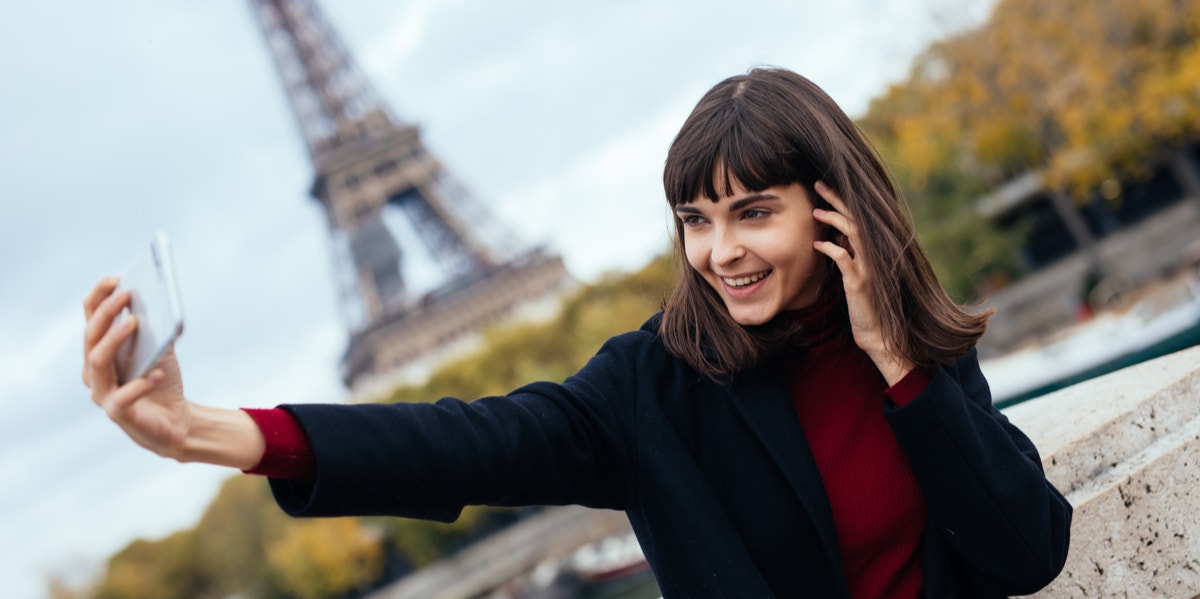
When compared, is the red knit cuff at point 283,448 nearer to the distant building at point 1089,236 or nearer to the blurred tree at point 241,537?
the distant building at point 1089,236

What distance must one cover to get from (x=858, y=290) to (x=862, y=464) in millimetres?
403

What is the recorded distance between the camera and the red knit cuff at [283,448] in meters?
1.93

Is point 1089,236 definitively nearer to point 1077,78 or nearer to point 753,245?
point 1077,78

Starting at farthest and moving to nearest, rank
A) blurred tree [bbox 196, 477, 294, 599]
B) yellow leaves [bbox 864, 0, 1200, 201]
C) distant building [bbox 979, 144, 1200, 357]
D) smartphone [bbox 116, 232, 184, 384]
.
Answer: blurred tree [bbox 196, 477, 294, 599], distant building [bbox 979, 144, 1200, 357], yellow leaves [bbox 864, 0, 1200, 201], smartphone [bbox 116, 232, 184, 384]

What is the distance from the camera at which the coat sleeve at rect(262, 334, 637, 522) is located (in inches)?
79.3

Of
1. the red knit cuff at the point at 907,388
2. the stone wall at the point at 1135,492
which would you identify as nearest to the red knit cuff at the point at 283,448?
the red knit cuff at the point at 907,388

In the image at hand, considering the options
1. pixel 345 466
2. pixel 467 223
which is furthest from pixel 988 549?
pixel 467 223

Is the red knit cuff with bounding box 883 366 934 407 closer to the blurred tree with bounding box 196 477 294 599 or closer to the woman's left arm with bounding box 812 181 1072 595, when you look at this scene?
the woman's left arm with bounding box 812 181 1072 595

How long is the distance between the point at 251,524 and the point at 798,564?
54.3 meters

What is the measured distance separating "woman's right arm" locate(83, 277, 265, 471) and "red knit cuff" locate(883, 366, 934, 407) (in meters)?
1.41

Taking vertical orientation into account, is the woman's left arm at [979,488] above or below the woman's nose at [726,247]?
below

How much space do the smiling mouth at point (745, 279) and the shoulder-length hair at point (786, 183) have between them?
73 millimetres

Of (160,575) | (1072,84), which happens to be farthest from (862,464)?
(160,575)

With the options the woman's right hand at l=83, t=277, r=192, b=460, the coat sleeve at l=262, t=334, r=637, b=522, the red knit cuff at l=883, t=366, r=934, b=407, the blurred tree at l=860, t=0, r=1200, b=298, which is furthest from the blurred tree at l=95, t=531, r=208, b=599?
the woman's right hand at l=83, t=277, r=192, b=460
